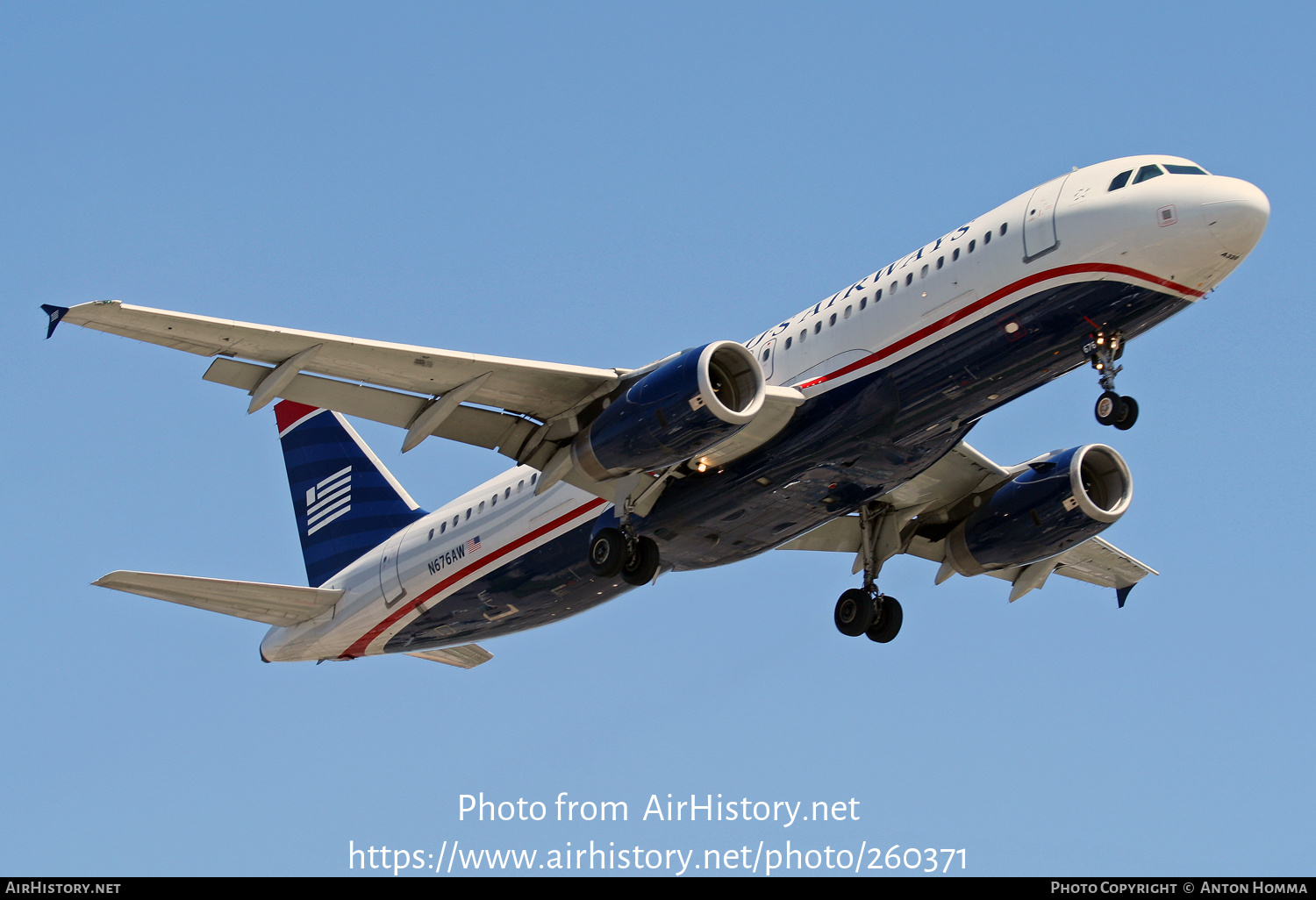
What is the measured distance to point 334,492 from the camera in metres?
33.0

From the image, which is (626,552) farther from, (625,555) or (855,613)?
(855,613)

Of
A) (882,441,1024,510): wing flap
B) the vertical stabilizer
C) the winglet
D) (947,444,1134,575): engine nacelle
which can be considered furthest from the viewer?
the vertical stabilizer

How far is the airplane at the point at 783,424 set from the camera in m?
21.7

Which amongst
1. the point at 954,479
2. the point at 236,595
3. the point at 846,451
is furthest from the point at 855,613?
the point at 236,595

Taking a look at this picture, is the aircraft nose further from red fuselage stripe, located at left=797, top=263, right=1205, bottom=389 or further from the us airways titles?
the us airways titles

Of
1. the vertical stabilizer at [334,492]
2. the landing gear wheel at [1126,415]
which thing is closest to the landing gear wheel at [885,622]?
the landing gear wheel at [1126,415]

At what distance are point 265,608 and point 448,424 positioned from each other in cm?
698

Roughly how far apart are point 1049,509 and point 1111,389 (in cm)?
601

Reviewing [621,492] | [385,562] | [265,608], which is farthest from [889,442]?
[265,608]

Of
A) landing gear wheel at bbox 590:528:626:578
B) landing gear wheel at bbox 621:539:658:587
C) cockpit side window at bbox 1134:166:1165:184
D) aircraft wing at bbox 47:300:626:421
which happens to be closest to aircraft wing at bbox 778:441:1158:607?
landing gear wheel at bbox 621:539:658:587

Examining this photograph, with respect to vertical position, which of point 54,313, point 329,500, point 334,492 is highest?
point 334,492

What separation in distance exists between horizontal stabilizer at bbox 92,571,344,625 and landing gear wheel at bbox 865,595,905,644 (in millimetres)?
10506

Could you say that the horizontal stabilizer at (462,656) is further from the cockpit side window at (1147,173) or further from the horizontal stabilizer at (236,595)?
the cockpit side window at (1147,173)

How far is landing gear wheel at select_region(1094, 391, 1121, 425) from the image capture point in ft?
71.8
